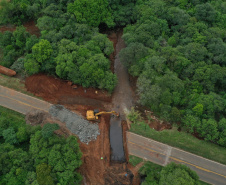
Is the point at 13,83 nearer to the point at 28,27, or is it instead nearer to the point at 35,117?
the point at 35,117

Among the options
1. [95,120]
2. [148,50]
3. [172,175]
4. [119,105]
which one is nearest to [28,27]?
[148,50]

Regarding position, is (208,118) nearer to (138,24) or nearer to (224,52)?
(224,52)

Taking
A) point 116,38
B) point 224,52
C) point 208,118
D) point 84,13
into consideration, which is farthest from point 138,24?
point 208,118

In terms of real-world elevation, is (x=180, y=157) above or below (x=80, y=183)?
above

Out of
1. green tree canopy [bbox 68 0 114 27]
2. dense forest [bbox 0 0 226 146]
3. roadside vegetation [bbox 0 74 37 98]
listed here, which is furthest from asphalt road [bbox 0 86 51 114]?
green tree canopy [bbox 68 0 114 27]

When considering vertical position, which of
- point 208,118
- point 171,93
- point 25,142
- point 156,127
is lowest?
point 25,142

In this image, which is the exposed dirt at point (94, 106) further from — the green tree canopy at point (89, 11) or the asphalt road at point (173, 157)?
the green tree canopy at point (89, 11)
